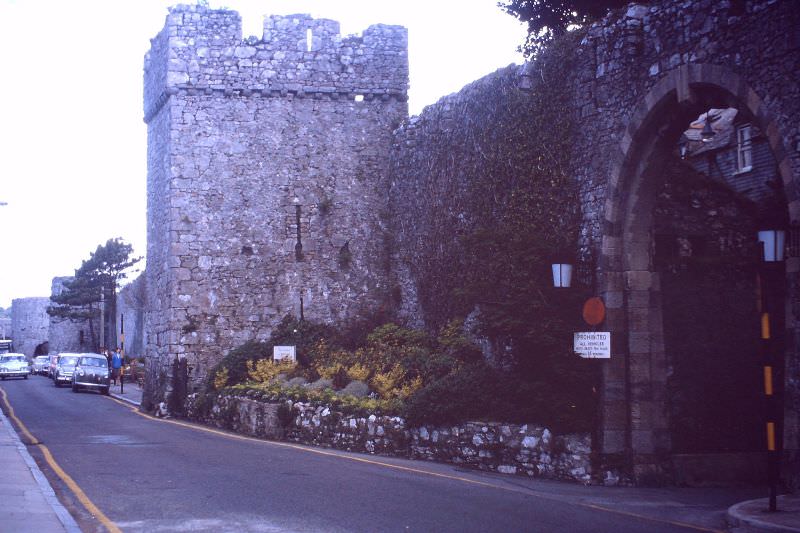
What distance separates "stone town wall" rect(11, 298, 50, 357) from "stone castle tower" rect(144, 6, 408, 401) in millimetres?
81290

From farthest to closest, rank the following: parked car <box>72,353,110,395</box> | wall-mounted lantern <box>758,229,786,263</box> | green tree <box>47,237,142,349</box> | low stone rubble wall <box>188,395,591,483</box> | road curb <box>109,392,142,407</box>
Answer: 1. green tree <box>47,237,142,349</box>
2. parked car <box>72,353,110,395</box>
3. road curb <box>109,392,142,407</box>
4. low stone rubble wall <box>188,395,591,483</box>
5. wall-mounted lantern <box>758,229,786,263</box>

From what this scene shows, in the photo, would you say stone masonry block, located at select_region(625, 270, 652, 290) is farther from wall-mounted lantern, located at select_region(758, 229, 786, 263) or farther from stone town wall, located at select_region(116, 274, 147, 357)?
stone town wall, located at select_region(116, 274, 147, 357)

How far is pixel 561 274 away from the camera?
15.5 meters

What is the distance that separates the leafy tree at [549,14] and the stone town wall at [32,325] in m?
85.4

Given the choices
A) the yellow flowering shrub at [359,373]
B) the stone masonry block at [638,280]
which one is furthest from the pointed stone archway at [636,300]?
the yellow flowering shrub at [359,373]

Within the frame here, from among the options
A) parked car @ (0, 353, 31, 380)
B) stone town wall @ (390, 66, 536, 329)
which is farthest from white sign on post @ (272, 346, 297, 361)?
parked car @ (0, 353, 31, 380)

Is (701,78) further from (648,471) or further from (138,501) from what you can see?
(138,501)

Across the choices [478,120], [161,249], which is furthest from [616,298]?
[161,249]

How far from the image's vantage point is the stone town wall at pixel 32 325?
10212cm

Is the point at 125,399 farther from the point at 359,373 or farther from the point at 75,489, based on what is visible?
the point at 75,489

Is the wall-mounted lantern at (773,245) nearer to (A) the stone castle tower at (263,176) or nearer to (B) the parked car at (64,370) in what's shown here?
(A) the stone castle tower at (263,176)

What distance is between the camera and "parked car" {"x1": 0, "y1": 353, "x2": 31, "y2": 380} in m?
57.7

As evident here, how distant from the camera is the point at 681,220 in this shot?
1580 cm

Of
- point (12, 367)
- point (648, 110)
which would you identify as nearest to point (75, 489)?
point (648, 110)
